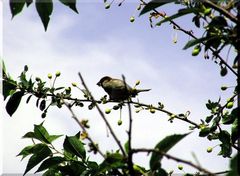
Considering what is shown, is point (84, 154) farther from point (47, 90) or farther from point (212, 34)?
point (212, 34)

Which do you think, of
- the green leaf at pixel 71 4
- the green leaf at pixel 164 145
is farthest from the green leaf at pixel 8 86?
the green leaf at pixel 164 145

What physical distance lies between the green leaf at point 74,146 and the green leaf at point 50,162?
111 mm

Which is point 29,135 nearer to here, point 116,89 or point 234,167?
point 116,89

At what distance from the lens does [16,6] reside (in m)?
2.64

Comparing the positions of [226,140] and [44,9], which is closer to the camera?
[44,9]

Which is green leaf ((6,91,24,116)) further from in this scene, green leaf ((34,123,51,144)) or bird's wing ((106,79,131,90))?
bird's wing ((106,79,131,90))

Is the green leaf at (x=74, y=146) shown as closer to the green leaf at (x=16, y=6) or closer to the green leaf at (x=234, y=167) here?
the green leaf at (x=16, y=6)

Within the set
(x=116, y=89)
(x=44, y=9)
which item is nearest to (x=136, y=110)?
(x=116, y=89)

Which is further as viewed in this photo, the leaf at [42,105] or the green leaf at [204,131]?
the leaf at [42,105]

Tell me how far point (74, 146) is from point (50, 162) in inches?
10.2

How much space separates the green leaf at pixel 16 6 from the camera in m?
2.61

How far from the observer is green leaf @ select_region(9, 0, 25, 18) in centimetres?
261

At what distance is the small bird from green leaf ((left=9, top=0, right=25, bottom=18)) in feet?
6.48

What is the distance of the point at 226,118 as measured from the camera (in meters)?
4.23
